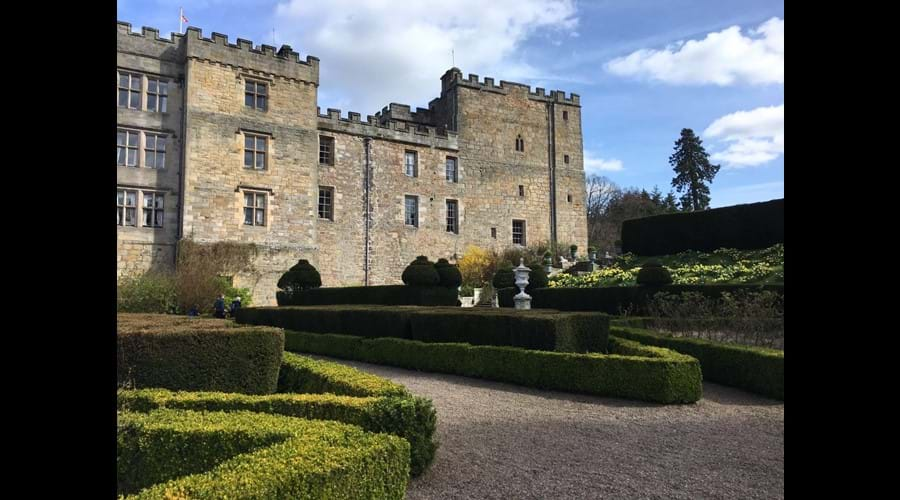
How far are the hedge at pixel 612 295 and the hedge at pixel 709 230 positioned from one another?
7751 mm

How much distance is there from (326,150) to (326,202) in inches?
94.2

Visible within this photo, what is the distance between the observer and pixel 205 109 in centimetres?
2131

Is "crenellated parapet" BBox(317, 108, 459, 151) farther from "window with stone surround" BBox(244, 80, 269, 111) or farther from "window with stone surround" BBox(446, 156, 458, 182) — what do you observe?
"window with stone surround" BBox(244, 80, 269, 111)

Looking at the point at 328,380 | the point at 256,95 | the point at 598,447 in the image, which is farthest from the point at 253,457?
the point at 256,95

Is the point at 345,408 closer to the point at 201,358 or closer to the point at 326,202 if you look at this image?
the point at 201,358

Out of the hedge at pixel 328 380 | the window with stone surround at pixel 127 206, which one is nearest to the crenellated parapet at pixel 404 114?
the window with stone surround at pixel 127 206

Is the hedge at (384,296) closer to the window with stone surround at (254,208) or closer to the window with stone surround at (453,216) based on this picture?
the window with stone surround at (254,208)

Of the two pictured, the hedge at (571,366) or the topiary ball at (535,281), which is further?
the topiary ball at (535,281)

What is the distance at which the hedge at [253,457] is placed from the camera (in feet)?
9.53

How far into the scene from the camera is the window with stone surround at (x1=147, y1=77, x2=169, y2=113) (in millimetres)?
20672
